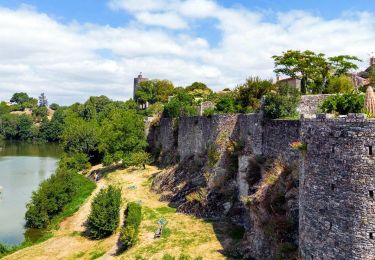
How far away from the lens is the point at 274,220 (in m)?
15.5

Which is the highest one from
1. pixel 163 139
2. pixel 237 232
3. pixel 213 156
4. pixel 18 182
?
pixel 163 139

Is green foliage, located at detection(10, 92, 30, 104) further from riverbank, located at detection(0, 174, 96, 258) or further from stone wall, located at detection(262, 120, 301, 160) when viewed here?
stone wall, located at detection(262, 120, 301, 160)

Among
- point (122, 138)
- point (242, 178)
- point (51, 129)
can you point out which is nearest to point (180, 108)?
point (122, 138)

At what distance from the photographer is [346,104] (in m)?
14.8

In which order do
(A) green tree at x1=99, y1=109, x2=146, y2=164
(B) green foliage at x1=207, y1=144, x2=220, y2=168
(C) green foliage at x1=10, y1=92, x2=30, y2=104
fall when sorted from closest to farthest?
(B) green foliage at x1=207, y1=144, x2=220, y2=168
(A) green tree at x1=99, y1=109, x2=146, y2=164
(C) green foliage at x1=10, y1=92, x2=30, y2=104

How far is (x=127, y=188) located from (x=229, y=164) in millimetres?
12611

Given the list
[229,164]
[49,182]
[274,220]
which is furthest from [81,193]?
[274,220]

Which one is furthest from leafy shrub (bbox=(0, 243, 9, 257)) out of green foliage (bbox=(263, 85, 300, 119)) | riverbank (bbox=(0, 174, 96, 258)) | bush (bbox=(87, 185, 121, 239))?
→ green foliage (bbox=(263, 85, 300, 119))

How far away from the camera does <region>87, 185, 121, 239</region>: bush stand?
2556cm

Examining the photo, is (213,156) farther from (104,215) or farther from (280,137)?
(104,215)

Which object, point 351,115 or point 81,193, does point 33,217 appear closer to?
point 81,193

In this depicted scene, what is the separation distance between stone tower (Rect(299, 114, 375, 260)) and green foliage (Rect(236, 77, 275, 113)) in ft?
51.1

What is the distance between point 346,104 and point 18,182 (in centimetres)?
4069

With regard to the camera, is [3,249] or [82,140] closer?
[3,249]
